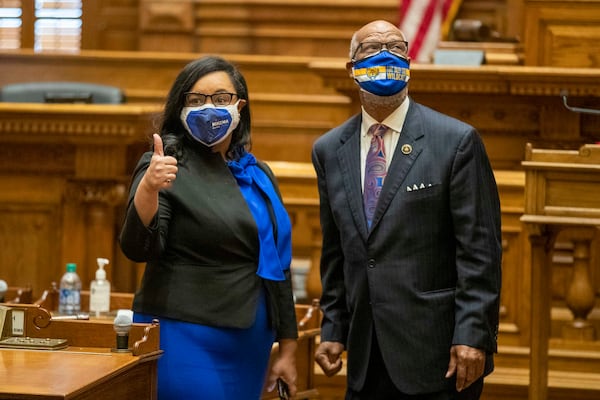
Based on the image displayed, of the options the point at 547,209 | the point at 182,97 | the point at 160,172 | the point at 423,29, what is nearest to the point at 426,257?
the point at 160,172

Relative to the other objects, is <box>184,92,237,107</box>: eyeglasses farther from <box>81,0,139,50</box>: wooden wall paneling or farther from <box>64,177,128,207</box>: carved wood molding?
<box>81,0,139,50</box>: wooden wall paneling

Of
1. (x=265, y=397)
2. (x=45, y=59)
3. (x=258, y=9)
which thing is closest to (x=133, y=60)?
(x=45, y=59)

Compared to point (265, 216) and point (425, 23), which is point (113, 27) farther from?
point (265, 216)

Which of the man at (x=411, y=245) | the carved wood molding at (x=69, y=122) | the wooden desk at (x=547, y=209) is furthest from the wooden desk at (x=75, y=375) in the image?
the carved wood molding at (x=69, y=122)

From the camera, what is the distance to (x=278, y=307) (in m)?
3.22

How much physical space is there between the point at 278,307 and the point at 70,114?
2.63m

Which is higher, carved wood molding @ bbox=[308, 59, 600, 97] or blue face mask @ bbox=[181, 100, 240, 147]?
carved wood molding @ bbox=[308, 59, 600, 97]

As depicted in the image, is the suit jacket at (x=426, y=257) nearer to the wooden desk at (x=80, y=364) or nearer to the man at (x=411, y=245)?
the man at (x=411, y=245)

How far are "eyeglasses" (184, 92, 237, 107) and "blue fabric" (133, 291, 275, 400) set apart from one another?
2.02ft

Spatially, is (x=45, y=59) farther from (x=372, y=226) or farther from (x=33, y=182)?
(x=372, y=226)

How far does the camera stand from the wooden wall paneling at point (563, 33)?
6.20 meters

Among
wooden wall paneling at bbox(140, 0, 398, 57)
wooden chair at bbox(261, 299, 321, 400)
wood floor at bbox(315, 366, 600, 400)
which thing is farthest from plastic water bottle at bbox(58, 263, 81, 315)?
wooden wall paneling at bbox(140, 0, 398, 57)

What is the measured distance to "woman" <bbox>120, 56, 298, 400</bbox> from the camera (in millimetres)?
3055

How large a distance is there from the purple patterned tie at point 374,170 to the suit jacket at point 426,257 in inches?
1.1
